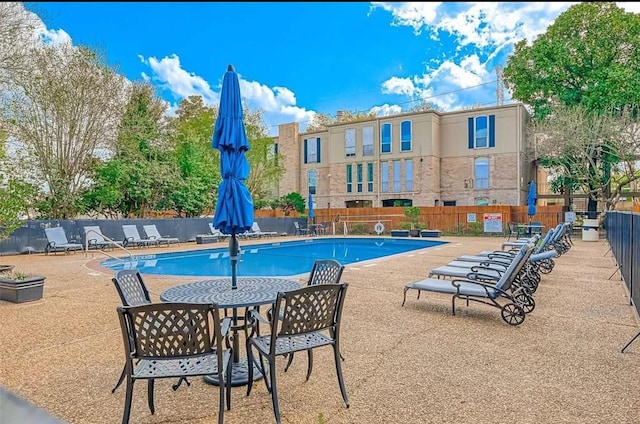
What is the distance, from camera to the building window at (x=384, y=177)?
2742cm

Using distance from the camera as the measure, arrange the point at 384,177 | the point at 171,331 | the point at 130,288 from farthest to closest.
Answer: the point at 384,177, the point at 130,288, the point at 171,331

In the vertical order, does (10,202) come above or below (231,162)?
below

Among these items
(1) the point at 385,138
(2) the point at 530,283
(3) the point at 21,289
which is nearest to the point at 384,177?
(1) the point at 385,138

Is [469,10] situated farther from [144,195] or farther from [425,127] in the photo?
[425,127]

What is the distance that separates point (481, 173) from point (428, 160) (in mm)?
3312

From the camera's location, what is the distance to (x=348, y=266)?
976cm

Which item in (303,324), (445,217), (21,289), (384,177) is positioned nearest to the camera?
(303,324)

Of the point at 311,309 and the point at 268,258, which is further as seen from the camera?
the point at 268,258

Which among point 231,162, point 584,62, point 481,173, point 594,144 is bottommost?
point 231,162

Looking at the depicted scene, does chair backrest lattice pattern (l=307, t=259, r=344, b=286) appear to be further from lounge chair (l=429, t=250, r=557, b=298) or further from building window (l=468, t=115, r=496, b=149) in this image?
building window (l=468, t=115, r=496, b=149)

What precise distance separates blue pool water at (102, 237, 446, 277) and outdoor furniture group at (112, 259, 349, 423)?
20.7ft

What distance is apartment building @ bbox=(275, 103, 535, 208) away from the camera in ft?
79.2

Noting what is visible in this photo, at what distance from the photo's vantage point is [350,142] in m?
28.9

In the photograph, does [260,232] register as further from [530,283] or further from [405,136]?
[530,283]
